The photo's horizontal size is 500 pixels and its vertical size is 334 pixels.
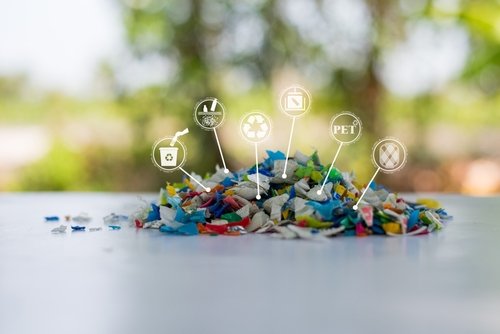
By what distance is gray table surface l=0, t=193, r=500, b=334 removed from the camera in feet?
2.48

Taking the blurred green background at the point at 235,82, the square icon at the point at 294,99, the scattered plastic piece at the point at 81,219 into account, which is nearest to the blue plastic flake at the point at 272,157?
the scattered plastic piece at the point at 81,219

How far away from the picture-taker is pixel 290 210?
1459 millimetres

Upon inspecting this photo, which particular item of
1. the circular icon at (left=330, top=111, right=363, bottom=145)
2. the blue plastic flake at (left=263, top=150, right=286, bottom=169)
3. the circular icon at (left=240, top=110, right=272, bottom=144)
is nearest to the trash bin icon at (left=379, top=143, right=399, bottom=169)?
the blue plastic flake at (left=263, top=150, right=286, bottom=169)

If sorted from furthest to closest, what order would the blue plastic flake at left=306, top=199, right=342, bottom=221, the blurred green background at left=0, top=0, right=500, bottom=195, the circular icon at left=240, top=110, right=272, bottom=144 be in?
the blurred green background at left=0, top=0, right=500, bottom=195, the circular icon at left=240, top=110, right=272, bottom=144, the blue plastic flake at left=306, top=199, right=342, bottom=221

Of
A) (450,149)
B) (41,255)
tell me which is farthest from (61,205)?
(450,149)

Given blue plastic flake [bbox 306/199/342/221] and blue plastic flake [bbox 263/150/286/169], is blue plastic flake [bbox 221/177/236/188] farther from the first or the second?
blue plastic flake [bbox 306/199/342/221]

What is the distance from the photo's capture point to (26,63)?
14.3 ft

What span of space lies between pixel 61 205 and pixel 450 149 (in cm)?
309

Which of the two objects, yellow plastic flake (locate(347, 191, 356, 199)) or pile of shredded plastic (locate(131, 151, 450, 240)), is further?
yellow plastic flake (locate(347, 191, 356, 199))

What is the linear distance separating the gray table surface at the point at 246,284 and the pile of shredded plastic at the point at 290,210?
0.17 feet

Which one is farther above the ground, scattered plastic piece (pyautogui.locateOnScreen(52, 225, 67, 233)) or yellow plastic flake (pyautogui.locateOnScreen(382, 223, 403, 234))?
yellow plastic flake (pyautogui.locateOnScreen(382, 223, 403, 234))

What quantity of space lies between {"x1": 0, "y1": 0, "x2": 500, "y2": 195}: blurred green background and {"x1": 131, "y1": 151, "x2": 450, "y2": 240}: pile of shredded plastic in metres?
2.57

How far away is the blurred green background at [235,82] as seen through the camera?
421 centimetres

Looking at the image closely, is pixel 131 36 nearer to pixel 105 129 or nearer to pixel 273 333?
pixel 105 129
